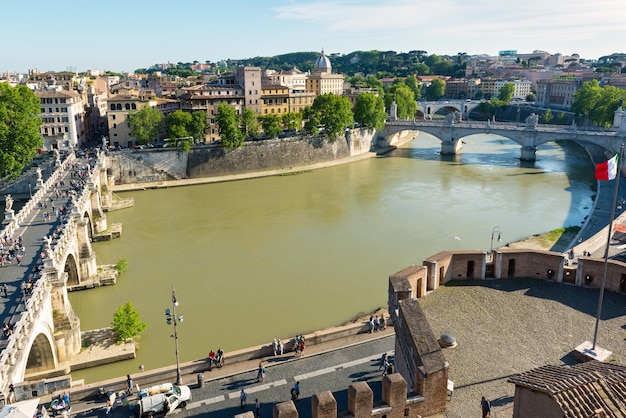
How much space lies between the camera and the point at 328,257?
76.5 feet

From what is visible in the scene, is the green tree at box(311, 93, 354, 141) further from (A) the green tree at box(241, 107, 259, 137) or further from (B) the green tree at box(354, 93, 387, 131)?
(A) the green tree at box(241, 107, 259, 137)

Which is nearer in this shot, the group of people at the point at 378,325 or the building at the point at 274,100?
the group of people at the point at 378,325

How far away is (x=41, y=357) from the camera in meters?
14.1

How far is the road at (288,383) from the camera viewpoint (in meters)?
9.66

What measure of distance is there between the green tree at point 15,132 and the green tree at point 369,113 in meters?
29.7

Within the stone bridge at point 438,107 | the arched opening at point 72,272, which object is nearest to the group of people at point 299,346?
the arched opening at point 72,272

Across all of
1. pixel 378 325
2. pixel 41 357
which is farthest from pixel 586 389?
pixel 41 357

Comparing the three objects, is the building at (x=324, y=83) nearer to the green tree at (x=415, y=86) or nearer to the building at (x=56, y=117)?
the green tree at (x=415, y=86)

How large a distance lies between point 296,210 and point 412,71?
369 ft

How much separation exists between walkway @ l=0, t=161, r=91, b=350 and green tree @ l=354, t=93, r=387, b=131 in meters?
33.0

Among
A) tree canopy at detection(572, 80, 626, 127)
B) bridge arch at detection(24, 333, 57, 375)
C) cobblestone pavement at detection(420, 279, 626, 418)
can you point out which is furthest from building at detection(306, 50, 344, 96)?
cobblestone pavement at detection(420, 279, 626, 418)

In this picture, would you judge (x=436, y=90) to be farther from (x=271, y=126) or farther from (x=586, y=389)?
(x=586, y=389)

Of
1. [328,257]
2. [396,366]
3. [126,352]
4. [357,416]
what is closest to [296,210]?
[328,257]

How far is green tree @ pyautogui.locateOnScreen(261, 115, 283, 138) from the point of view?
147 feet
